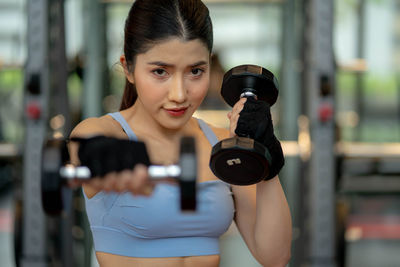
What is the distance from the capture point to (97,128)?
39.6 inches

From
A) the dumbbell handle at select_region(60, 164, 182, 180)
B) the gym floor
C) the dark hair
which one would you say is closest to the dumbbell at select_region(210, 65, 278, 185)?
the dumbbell handle at select_region(60, 164, 182, 180)

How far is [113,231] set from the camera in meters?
1.02

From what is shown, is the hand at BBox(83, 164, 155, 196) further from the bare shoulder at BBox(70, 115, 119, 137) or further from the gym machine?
the gym machine

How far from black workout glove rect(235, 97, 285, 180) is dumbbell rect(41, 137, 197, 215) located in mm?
188

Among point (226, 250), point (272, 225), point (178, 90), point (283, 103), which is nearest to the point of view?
point (178, 90)

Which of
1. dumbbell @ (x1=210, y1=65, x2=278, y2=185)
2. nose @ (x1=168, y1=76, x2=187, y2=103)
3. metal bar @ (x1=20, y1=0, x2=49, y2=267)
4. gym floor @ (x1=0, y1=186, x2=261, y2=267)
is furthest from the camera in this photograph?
gym floor @ (x1=0, y1=186, x2=261, y2=267)

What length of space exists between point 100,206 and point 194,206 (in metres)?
0.37

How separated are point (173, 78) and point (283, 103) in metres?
3.67

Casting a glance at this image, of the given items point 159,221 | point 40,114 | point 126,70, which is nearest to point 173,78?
point 126,70

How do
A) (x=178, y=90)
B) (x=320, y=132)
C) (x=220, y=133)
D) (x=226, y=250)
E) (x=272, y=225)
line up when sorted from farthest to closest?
(x=226, y=250), (x=320, y=132), (x=220, y=133), (x=272, y=225), (x=178, y=90)

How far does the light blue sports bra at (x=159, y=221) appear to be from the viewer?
986 millimetres

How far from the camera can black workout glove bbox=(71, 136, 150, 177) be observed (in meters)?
0.68

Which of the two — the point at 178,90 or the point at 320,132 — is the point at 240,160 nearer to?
the point at 178,90

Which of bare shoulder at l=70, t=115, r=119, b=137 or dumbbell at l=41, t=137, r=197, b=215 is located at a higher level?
bare shoulder at l=70, t=115, r=119, b=137
